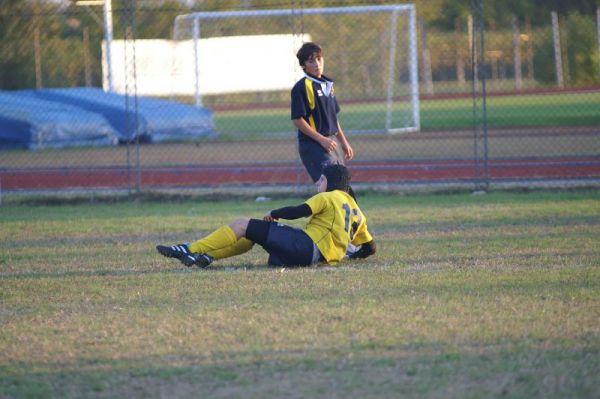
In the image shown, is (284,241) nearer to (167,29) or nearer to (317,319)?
(317,319)

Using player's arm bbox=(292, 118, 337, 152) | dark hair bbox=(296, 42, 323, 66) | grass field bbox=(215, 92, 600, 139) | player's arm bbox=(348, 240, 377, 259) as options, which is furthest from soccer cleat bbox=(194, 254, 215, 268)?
grass field bbox=(215, 92, 600, 139)

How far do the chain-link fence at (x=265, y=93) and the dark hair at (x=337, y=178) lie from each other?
6.25 meters

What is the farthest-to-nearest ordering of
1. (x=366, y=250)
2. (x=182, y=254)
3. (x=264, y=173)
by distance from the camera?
(x=264, y=173)
(x=366, y=250)
(x=182, y=254)

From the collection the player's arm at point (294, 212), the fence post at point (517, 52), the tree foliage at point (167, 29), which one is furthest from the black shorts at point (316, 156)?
the fence post at point (517, 52)

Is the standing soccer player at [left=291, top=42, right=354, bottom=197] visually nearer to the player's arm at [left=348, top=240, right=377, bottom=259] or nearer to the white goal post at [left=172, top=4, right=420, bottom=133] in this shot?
the player's arm at [left=348, top=240, right=377, bottom=259]

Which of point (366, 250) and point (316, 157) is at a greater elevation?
point (316, 157)

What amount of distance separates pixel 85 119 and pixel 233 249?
1491 centimetres

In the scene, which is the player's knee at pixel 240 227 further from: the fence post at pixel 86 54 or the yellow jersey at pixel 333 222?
the fence post at pixel 86 54

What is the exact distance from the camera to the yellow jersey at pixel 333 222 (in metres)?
7.46

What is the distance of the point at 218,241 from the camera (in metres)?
7.63

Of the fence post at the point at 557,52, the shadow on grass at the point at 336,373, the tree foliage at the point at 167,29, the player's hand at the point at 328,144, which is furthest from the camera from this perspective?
the fence post at the point at 557,52

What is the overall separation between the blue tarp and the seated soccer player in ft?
41.0

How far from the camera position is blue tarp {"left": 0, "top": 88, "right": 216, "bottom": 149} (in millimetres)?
20969

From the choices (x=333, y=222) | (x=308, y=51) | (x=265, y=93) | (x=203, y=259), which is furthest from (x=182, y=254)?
(x=265, y=93)
